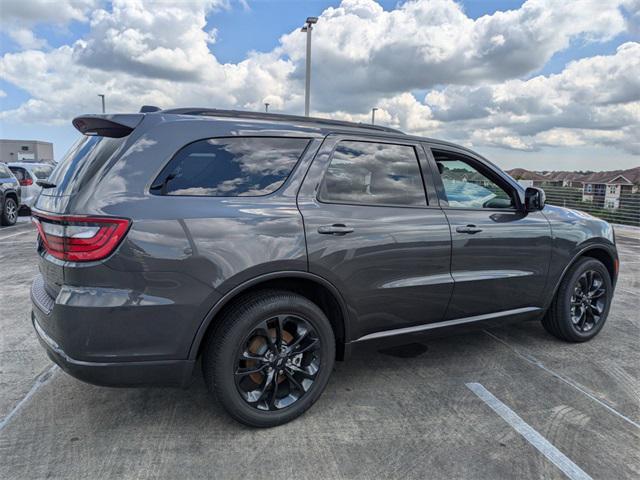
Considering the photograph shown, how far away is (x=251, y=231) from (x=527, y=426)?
205cm

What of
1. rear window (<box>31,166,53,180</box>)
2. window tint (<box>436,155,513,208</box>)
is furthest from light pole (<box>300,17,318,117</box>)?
window tint (<box>436,155,513,208</box>)

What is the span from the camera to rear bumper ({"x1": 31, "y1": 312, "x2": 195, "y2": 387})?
2.32m

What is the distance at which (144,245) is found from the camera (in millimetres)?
2277

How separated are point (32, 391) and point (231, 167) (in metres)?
2.11

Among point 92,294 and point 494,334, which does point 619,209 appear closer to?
point 494,334

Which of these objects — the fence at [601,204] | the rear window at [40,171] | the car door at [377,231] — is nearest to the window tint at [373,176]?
the car door at [377,231]

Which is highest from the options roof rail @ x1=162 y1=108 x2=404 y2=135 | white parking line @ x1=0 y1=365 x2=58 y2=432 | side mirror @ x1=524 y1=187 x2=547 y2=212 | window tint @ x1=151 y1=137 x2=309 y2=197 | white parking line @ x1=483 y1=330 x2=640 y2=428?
roof rail @ x1=162 y1=108 x2=404 y2=135

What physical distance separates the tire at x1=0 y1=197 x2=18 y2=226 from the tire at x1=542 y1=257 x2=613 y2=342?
1201cm

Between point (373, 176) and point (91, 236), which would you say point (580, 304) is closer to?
point (373, 176)

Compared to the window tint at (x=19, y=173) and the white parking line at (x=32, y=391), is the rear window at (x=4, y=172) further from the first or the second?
the white parking line at (x=32, y=391)

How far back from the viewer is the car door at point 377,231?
2791 millimetres

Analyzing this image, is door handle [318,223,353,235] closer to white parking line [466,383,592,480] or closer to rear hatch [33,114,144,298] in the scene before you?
rear hatch [33,114,144,298]

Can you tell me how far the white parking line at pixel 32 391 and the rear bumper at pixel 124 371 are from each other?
67cm

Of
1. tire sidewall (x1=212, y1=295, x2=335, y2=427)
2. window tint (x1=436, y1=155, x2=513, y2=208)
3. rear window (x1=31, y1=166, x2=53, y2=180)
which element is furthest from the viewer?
rear window (x1=31, y1=166, x2=53, y2=180)
